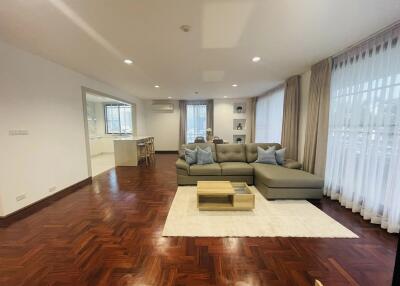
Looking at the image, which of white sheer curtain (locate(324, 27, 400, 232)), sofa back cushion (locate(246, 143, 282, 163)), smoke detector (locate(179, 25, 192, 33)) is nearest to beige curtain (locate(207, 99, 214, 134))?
sofa back cushion (locate(246, 143, 282, 163))

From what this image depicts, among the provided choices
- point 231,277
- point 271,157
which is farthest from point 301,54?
point 231,277

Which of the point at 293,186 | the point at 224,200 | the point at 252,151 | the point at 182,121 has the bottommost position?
the point at 224,200

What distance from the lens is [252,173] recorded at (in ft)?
12.1

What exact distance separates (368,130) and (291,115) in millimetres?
1958

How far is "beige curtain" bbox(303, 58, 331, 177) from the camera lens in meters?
3.16

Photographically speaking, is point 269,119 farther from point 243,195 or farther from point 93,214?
point 93,214

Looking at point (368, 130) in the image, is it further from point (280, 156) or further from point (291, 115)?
point (291, 115)

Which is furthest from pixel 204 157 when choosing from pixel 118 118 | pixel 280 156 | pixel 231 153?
pixel 118 118

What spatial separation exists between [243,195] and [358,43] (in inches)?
108

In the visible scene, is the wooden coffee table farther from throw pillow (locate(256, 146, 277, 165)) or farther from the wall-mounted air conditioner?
the wall-mounted air conditioner

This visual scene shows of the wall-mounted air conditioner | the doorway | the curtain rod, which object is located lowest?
the doorway

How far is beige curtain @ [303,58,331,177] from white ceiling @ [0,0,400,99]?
0.97 feet

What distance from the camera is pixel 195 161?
4.00m

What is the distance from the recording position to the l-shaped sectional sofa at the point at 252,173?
296cm
